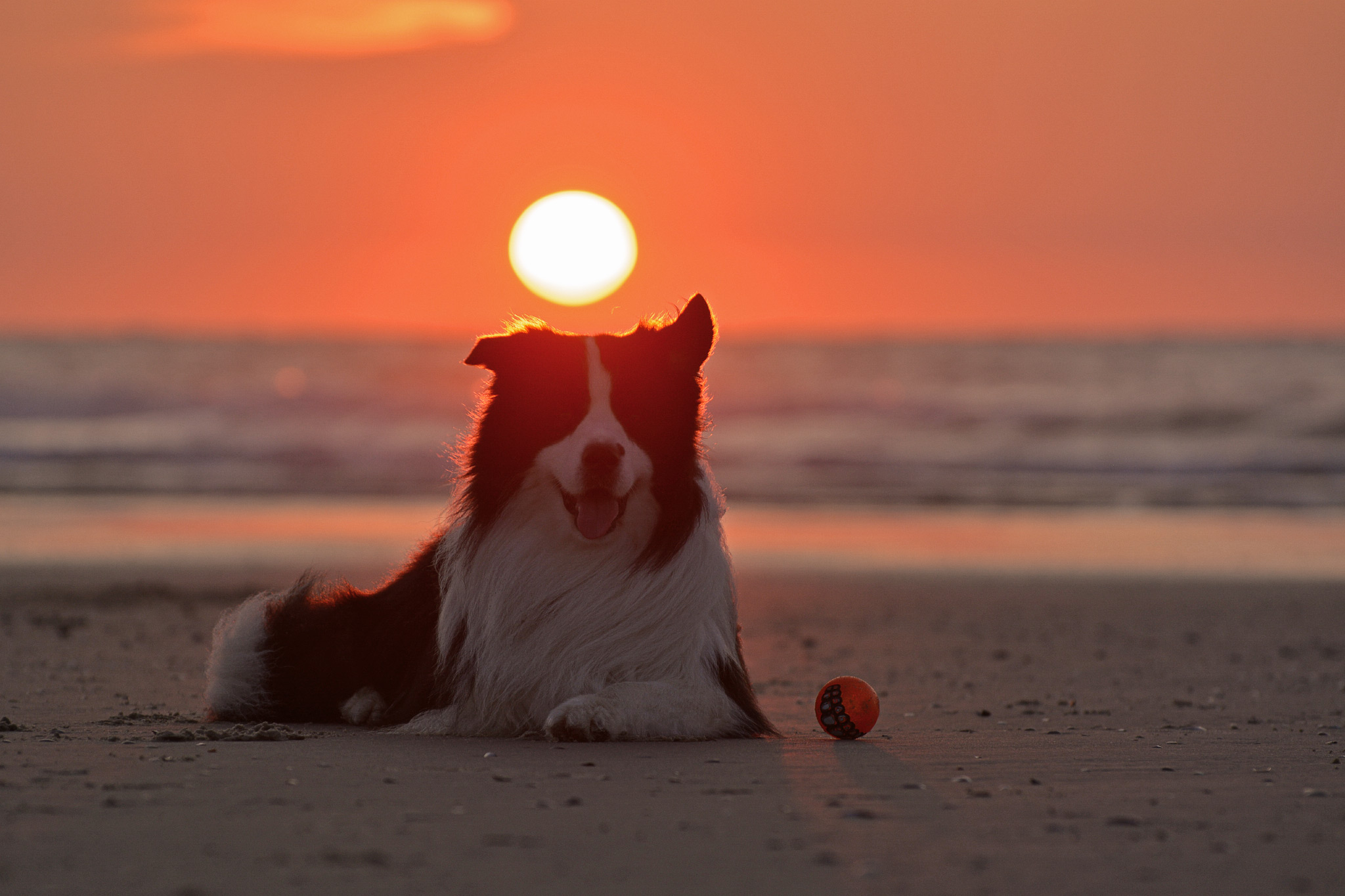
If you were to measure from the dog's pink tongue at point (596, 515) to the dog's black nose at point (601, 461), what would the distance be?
0.45 ft

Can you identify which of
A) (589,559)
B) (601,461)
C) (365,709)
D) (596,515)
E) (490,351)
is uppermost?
(490,351)

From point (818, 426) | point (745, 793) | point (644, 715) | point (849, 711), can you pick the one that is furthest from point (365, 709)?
point (818, 426)

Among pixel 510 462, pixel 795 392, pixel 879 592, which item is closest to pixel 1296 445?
pixel 795 392

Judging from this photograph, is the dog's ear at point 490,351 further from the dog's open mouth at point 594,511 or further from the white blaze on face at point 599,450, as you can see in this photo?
the dog's open mouth at point 594,511

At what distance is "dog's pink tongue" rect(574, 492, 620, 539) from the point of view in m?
4.88

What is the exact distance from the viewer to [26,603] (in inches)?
372

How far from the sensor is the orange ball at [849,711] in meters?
5.12

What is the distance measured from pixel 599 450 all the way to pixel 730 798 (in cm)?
127

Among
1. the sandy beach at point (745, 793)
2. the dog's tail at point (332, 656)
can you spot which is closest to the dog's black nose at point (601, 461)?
the sandy beach at point (745, 793)

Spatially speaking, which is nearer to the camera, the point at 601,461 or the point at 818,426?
the point at 601,461

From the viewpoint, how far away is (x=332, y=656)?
5605mm

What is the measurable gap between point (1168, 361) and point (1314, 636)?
37.0 meters

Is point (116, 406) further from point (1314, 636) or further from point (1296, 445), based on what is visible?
point (1314, 636)

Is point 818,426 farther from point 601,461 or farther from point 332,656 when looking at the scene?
point 601,461
